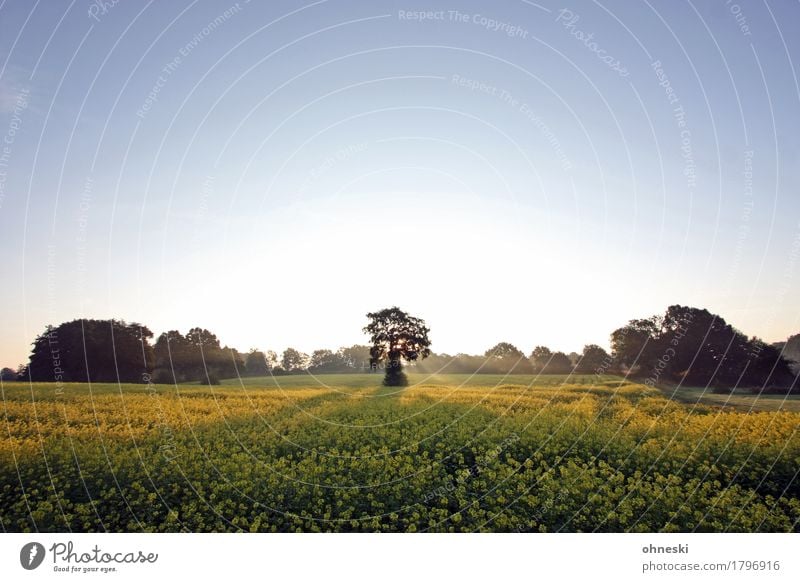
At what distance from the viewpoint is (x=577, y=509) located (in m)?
11.6

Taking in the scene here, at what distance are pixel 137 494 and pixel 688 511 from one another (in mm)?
14407

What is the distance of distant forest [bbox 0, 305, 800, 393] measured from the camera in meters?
32.0

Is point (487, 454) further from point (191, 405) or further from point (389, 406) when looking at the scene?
point (191, 405)

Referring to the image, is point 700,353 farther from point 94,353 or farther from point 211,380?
point 94,353

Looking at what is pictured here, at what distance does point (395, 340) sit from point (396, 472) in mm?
26593
